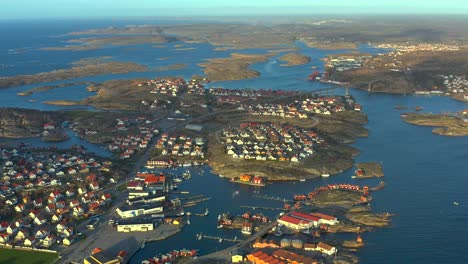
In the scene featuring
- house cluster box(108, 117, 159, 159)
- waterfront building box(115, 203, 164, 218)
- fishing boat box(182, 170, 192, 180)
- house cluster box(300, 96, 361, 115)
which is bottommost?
waterfront building box(115, 203, 164, 218)

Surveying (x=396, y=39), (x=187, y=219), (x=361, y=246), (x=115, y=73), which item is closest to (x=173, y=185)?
(x=187, y=219)

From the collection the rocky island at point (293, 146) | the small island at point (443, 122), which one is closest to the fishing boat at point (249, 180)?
the rocky island at point (293, 146)

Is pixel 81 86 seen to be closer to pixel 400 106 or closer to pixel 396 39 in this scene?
pixel 400 106

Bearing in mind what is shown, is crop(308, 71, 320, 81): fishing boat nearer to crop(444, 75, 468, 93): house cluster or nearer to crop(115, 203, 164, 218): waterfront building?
crop(444, 75, 468, 93): house cluster

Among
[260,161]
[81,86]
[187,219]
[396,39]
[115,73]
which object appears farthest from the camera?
[396,39]

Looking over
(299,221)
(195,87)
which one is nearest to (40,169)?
(299,221)

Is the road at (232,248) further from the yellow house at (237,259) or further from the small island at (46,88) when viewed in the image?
the small island at (46,88)

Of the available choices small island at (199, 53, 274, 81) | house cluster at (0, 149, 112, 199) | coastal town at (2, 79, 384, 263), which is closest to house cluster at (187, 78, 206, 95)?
small island at (199, 53, 274, 81)

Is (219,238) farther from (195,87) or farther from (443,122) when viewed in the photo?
(195,87)
